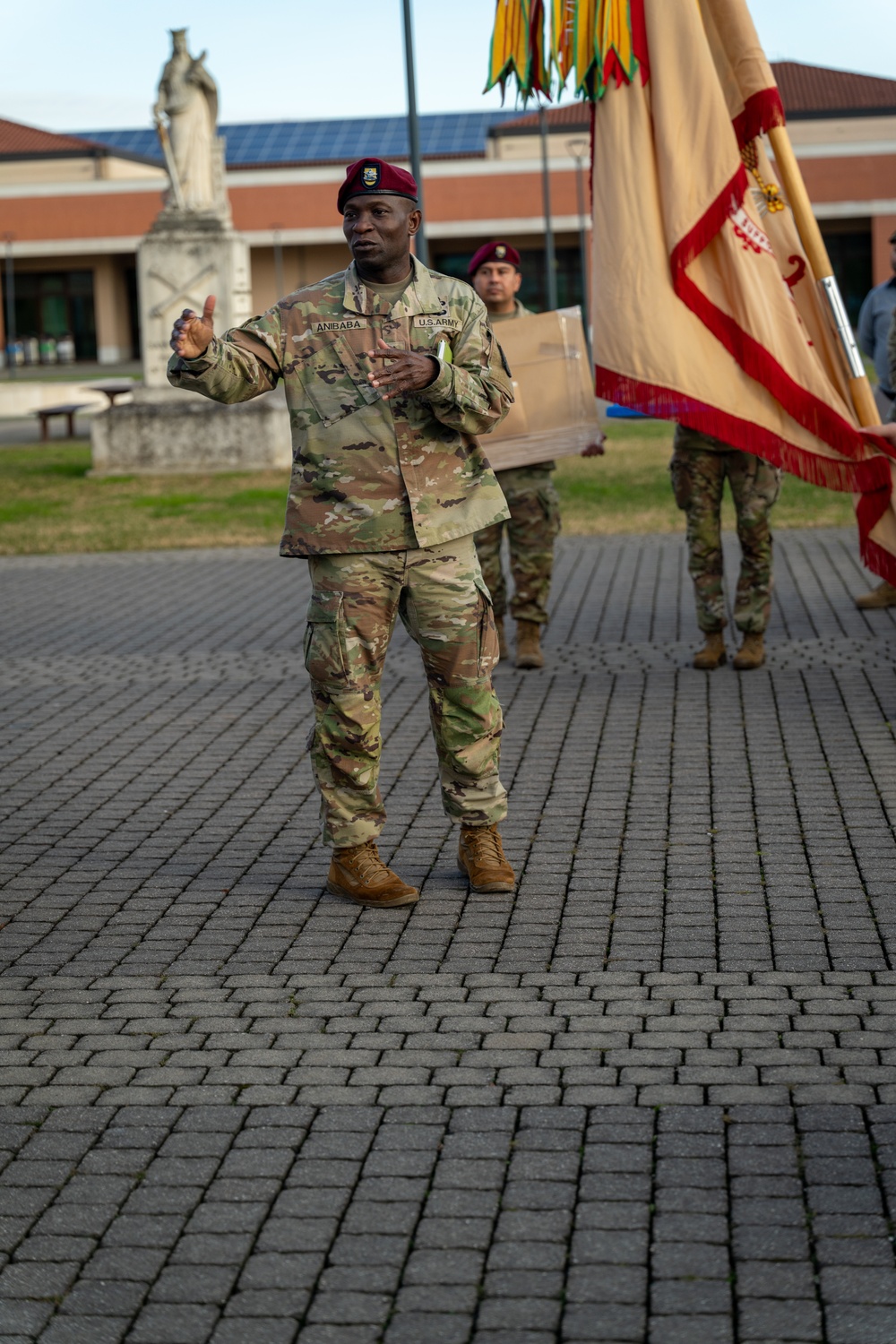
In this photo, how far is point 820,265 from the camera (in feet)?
25.4

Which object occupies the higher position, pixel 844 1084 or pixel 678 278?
pixel 678 278

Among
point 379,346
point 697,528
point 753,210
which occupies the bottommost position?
point 697,528

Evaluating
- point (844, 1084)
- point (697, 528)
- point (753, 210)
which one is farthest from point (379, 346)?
point (697, 528)

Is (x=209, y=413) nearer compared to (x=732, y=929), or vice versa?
(x=732, y=929)

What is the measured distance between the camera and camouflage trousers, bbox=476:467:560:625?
29.1 ft

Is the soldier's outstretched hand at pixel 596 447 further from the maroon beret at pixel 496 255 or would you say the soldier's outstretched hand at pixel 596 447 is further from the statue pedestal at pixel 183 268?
the statue pedestal at pixel 183 268

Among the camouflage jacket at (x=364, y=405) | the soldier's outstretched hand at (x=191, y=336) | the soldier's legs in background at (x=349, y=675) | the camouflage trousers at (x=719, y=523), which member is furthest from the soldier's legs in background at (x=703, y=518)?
the soldier's outstretched hand at (x=191, y=336)

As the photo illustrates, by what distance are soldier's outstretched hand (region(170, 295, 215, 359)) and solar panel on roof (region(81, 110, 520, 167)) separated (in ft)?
202

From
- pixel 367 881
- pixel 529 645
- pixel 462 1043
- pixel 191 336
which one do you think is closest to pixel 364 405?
pixel 191 336

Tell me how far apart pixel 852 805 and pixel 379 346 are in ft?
8.46

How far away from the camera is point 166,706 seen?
8445 mm

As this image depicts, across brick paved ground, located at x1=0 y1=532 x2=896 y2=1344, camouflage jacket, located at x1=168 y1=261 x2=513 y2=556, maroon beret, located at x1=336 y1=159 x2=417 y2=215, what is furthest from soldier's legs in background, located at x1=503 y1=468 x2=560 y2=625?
maroon beret, located at x1=336 y1=159 x2=417 y2=215

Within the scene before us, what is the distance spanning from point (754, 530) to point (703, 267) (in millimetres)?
1451

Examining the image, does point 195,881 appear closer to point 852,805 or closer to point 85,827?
point 85,827
